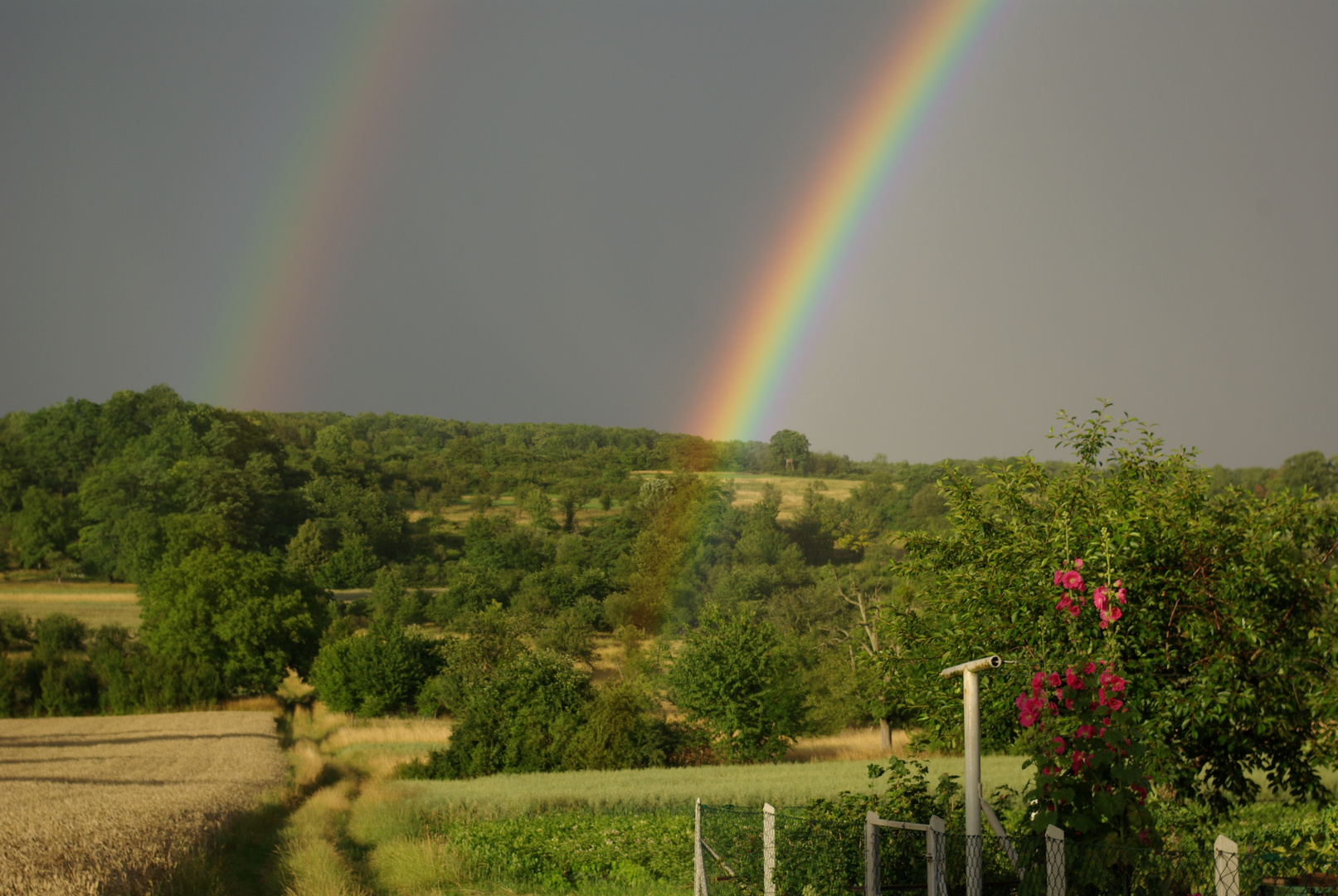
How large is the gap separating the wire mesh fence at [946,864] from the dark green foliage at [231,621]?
51.6m

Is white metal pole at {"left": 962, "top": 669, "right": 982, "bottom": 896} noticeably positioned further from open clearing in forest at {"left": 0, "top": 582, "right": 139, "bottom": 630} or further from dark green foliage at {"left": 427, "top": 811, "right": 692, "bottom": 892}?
open clearing in forest at {"left": 0, "top": 582, "right": 139, "bottom": 630}

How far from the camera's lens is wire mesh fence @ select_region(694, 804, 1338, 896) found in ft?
19.7

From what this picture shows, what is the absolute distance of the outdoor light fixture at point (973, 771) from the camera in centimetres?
633

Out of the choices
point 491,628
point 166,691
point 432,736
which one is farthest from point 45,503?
point 432,736

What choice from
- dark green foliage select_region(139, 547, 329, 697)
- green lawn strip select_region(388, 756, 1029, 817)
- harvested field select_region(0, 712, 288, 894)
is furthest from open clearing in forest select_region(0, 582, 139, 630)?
green lawn strip select_region(388, 756, 1029, 817)

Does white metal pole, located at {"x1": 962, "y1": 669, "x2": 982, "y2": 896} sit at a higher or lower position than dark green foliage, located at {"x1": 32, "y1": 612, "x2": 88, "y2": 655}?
higher

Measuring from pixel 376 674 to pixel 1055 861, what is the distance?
46.1 meters

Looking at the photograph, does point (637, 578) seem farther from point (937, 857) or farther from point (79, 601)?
point (937, 857)

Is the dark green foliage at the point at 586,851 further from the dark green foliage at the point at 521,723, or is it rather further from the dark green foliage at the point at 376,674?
the dark green foliage at the point at 376,674

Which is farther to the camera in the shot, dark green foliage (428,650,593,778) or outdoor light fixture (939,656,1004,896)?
dark green foliage (428,650,593,778)

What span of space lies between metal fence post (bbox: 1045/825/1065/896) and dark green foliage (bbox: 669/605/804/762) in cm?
2718

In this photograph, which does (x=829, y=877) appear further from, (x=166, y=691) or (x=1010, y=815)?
(x=166, y=691)

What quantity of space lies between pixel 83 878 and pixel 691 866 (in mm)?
7857

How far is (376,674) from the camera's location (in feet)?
155
